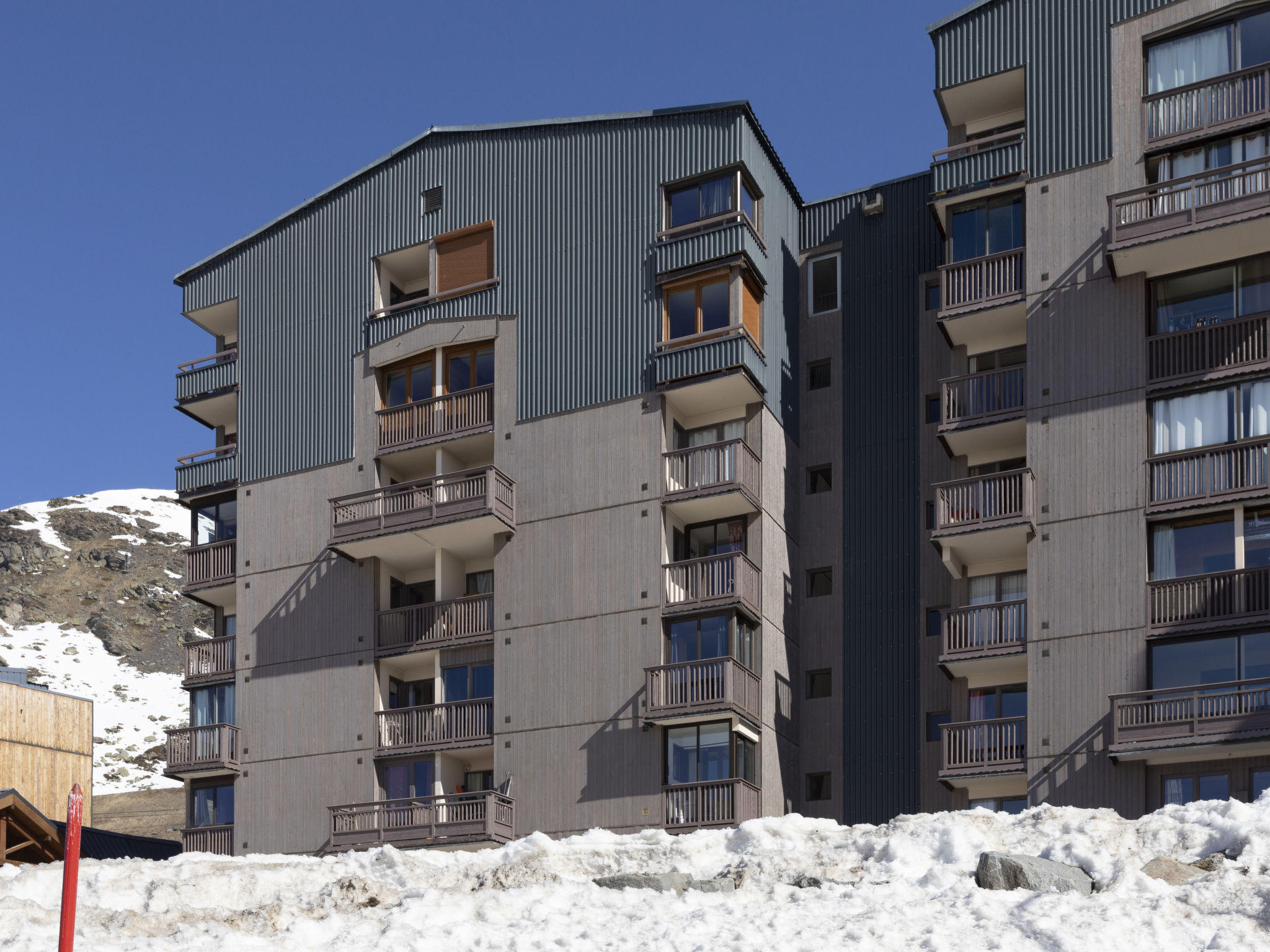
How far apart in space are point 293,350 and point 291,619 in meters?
7.74

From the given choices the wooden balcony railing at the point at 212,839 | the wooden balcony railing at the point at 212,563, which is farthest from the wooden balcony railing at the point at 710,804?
the wooden balcony railing at the point at 212,563

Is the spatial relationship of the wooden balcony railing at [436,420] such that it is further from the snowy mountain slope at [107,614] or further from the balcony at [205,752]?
the snowy mountain slope at [107,614]

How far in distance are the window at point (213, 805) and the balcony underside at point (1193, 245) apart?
26.9m

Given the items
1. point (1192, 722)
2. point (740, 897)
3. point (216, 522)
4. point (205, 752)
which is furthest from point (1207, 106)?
point (205, 752)

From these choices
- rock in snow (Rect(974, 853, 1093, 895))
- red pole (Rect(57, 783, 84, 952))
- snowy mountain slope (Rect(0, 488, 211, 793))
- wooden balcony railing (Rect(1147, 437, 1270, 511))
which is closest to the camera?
red pole (Rect(57, 783, 84, 952))

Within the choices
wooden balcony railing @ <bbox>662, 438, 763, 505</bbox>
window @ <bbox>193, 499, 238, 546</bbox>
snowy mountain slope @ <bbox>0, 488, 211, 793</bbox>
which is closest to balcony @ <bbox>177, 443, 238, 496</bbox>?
window @ <bbox>193, 499, 238, 546</bbox>

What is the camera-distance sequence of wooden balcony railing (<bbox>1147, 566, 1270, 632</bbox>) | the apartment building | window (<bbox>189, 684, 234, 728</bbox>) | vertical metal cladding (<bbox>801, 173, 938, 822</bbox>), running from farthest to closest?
window (<bbox>189, 684, 234, 728</bbox>) → vertical metal cladding (<bbox>801, 173, 938, 822</bbox>) → the apartment building → wooden balcony railing (<bbox>1147, 566, 1270, 632</bbox>)

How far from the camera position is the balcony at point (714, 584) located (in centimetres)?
4200

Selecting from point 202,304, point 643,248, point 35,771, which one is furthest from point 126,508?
point 643,248

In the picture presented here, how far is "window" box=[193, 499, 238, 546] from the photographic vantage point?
51562 mm

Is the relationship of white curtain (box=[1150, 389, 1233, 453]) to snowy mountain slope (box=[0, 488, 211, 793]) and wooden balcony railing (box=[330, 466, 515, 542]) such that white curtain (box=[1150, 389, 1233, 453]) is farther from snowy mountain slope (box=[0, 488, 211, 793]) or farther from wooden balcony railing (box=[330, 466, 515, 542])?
snowy mountain slope (box=[0, 488, 211, 793])

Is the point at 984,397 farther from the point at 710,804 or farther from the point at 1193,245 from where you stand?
the point at 710,804

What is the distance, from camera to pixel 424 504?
150 feet

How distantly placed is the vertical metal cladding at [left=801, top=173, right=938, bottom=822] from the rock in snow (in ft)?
54.5
